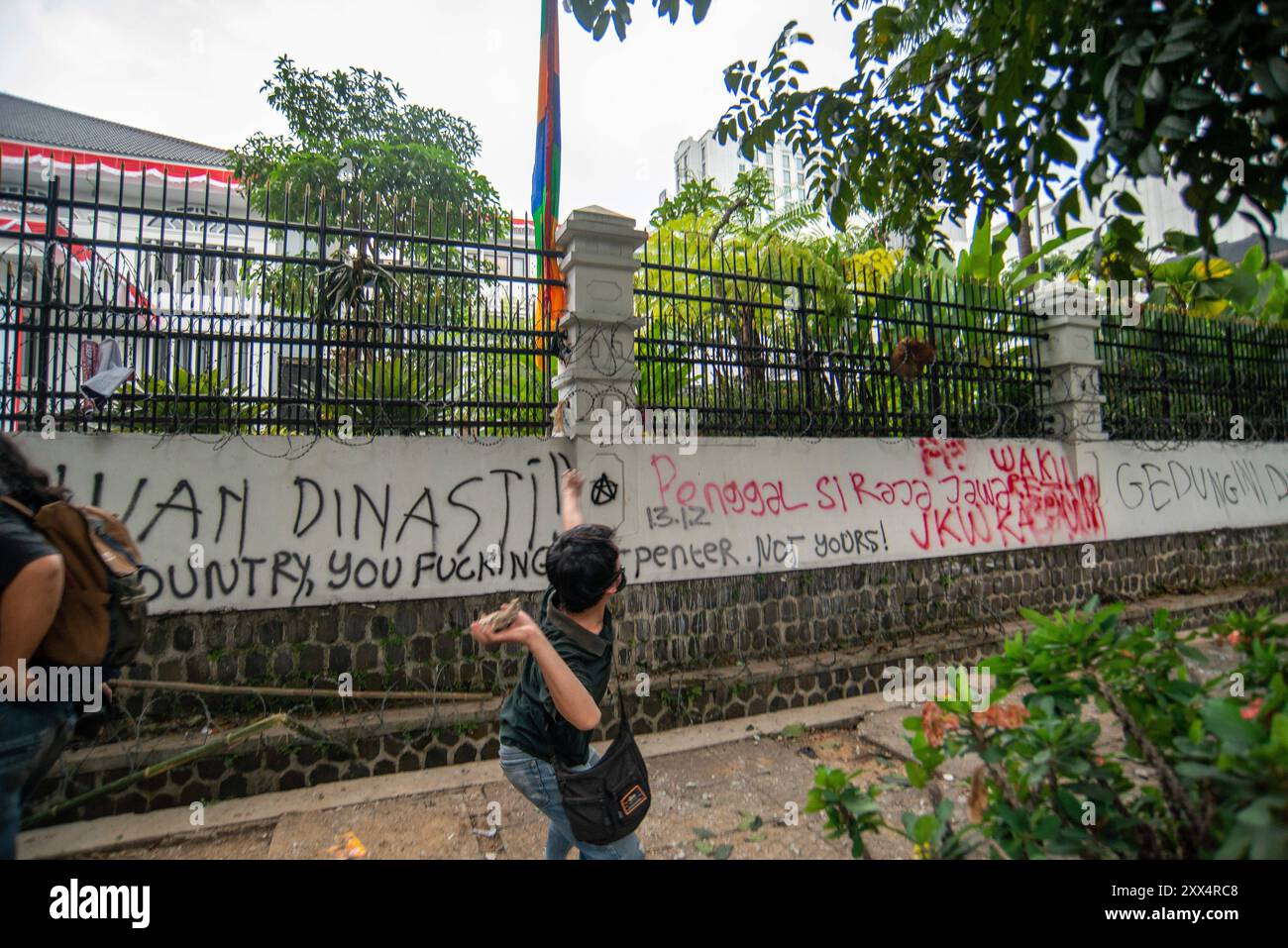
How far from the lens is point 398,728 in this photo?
4.06m

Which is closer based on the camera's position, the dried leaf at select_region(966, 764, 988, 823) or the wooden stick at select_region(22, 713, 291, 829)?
the dried leaf at select_region(966, 764, 988, 823)

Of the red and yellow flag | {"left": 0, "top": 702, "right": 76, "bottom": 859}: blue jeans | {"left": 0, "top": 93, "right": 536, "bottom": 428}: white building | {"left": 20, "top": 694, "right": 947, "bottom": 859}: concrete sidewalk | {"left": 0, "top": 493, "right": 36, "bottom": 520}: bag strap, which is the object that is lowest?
{"left": 20, "top": 694, "right": 947, "bottom": 859}: concrete sidewalk

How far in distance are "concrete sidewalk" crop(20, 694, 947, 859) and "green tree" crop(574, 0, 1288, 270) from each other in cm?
306

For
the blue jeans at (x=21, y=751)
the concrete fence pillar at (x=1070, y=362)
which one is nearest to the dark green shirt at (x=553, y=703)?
the blue jeans at (x=21, y=751)

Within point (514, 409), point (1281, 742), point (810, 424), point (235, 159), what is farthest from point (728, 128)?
point (235, 159)

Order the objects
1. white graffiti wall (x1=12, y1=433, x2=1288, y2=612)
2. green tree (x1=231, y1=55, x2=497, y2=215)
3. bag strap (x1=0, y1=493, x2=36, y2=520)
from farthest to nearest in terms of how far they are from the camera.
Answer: green tree (x1=231, y1=55, x2=497, y2=215) → white graffiti wall (x1=12, y1=433, x2=1288, y2=612) → bag strap (x1=0, y1=493, x2=36, y2=520)

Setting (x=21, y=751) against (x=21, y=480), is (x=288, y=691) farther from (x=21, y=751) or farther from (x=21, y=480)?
(x=21, y=480)

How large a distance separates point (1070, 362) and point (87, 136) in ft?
92.5

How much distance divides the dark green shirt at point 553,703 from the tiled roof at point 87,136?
74.4 feet

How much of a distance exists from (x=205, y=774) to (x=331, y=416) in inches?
87.4

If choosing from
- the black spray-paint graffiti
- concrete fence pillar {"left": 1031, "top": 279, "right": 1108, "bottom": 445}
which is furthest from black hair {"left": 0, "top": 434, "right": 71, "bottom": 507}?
concrete fence pillar {"left": 1031, "top": 279, "right": 1108, "bottom": 445}

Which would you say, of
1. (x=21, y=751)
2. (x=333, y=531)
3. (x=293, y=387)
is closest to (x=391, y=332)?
(x=293, y=387)

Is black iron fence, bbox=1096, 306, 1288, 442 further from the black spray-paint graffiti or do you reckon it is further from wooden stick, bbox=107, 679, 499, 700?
wooden stick, bbox=107, 679, 499, 700

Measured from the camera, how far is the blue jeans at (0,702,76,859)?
2105 millimetres
